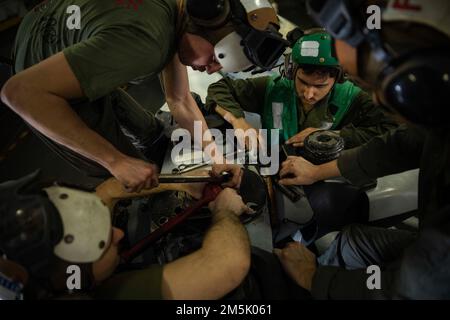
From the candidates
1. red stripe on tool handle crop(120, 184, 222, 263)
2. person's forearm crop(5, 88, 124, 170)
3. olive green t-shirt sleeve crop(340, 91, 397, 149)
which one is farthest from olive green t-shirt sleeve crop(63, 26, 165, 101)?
olive green t-shirt sleeve crop(340, 91, 397, 149)

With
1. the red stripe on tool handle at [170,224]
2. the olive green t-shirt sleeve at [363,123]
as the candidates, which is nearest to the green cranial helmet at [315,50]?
the olive green t-shirt sleeve at [363,123]

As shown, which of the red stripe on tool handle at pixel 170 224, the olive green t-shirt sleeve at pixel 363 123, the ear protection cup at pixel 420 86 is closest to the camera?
the ear protection cup at pixel 420 86

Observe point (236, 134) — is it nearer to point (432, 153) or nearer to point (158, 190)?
point (158, 190)

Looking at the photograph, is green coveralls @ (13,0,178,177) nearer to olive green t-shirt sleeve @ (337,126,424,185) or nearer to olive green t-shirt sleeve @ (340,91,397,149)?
olive green t-shirt sleeve @ (337,126,424,185)

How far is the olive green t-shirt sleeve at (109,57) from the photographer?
1243 mm

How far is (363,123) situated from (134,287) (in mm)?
1758

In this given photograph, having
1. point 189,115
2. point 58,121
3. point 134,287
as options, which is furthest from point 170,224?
point 189,115

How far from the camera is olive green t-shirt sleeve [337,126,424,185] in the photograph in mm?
1562

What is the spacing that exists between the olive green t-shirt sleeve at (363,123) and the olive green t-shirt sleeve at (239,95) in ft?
2.01

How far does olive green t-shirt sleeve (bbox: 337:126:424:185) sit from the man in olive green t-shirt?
2.40 ft

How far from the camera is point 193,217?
1.67 meters

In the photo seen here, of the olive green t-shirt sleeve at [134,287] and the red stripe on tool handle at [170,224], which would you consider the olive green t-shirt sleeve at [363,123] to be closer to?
the red stripe on tool handle at [170,224]

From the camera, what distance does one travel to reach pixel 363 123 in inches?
88.5
